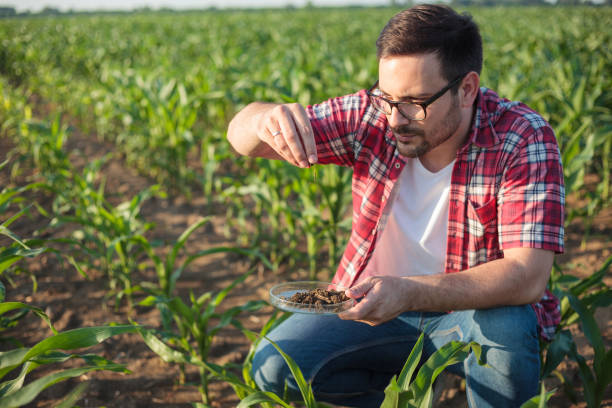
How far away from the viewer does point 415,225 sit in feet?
6.37

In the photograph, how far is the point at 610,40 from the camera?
755 centimetres

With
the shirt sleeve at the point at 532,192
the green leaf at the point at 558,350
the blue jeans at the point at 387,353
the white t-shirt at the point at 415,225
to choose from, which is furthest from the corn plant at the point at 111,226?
the green leaf at the point at 558,350

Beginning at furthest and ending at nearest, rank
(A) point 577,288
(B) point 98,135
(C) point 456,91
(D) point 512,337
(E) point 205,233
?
(B) point 98,135, (E) point 205,233, (A) point 577,288, (C) point 456,91, (D) point 512,337

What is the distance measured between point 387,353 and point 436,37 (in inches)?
47.4

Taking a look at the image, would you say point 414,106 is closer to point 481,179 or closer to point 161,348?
point 481,179

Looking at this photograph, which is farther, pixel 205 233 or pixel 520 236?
pixel 205 233

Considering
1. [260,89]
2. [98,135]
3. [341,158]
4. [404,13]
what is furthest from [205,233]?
[98,135]

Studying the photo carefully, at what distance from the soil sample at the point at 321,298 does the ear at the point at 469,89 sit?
84 cm

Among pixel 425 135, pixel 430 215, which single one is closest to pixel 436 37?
pixel 425 135

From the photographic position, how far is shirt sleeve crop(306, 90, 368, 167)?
199 cm

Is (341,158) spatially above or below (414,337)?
above

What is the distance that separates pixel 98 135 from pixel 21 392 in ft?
18.7

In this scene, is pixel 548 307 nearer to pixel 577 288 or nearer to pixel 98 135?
pixel 577 288

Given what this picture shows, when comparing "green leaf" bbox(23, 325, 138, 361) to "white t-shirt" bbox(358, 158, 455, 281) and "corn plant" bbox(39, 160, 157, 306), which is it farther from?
"corn plant" bbox(39, 160, 157, 306)
